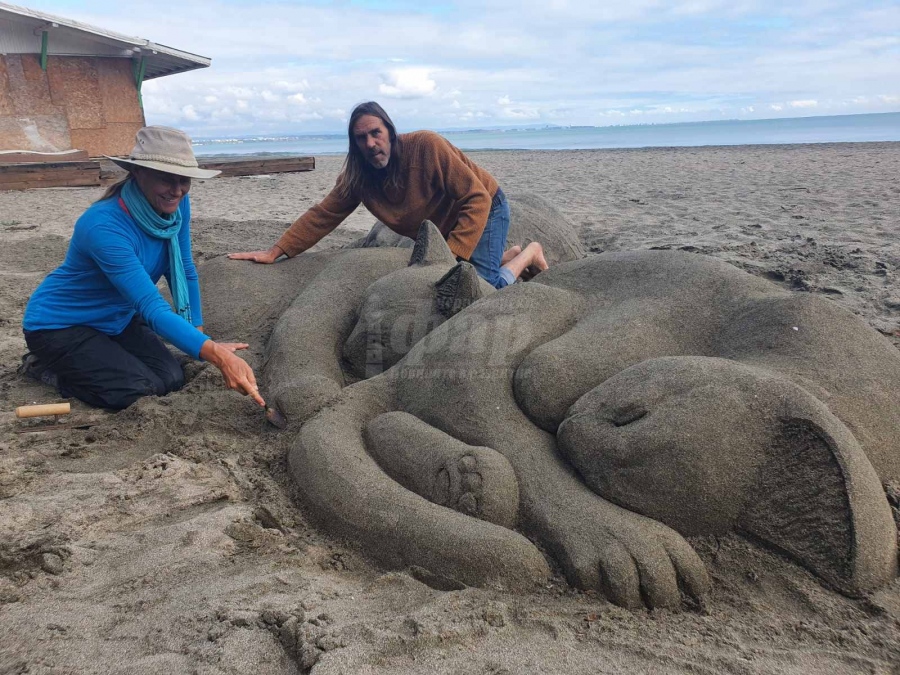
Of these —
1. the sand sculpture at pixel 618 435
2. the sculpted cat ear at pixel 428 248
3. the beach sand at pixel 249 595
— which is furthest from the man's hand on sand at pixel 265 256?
the sand sculpture at pixel 618 435

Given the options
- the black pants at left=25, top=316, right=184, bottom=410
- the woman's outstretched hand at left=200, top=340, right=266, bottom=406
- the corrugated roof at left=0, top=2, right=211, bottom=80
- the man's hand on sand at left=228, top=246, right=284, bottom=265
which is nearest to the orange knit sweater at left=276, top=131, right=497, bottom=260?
the man's hand on sand at left=228, top=246, right=284, bottom=265

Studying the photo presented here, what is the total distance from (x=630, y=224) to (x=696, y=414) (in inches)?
256

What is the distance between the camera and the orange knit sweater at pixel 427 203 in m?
4.23

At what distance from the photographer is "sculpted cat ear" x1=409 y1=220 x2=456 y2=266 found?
369 centimetres

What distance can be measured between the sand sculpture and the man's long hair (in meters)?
1.31

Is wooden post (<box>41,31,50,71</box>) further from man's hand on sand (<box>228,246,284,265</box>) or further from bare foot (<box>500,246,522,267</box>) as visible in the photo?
bare foot (<box>500,246,522,267</box>)

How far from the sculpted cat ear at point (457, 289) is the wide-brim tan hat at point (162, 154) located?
123cm

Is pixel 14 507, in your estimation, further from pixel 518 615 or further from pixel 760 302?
pixel 760 302

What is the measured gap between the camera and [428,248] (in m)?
3.70

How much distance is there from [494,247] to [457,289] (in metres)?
1.50

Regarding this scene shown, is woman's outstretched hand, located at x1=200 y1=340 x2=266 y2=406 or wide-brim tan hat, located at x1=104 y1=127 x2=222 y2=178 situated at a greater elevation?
wide-brim tan hat, located at x1=104 y1=127 x2=222 y2=178

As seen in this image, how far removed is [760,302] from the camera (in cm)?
268

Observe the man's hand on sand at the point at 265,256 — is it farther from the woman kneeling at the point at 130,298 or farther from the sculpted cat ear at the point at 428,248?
the sculpted cat ear at the point at 428,248

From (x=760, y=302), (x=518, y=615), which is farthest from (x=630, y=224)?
(x=518, y=615)
